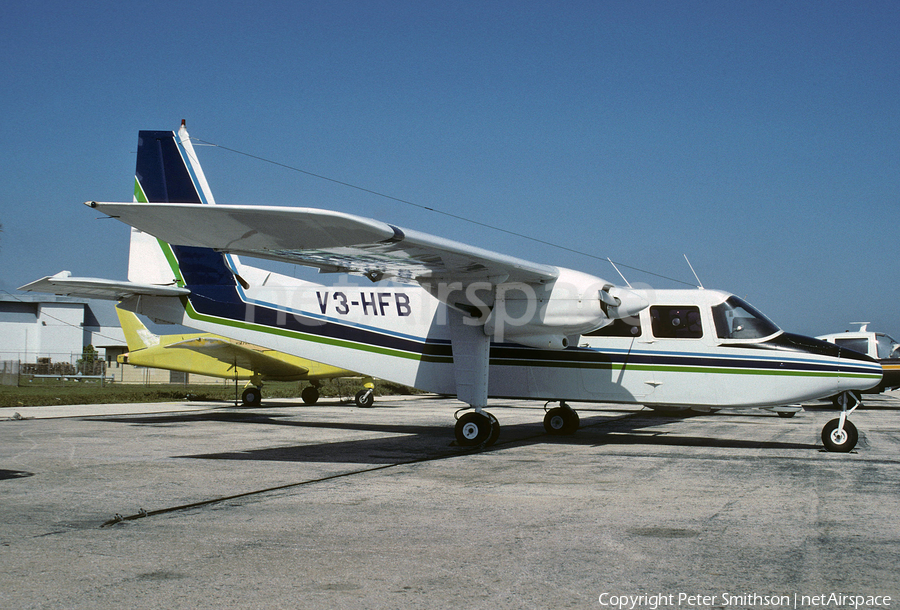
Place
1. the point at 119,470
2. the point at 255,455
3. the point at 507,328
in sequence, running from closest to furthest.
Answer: the point at 119,470, the point at 255,455, the point at 507,328

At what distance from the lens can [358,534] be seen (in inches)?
198

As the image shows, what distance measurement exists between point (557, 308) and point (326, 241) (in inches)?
162

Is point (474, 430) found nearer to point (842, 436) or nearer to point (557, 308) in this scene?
point (557, 308)

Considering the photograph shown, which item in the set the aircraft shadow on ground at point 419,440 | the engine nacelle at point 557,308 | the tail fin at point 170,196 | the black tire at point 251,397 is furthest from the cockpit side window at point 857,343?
the tail fin at point 170,196

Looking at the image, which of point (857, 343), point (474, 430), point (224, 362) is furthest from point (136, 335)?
point (857, 343)

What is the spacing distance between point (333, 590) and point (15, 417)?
48.0ft

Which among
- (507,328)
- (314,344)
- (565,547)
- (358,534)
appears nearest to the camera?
(565,547)

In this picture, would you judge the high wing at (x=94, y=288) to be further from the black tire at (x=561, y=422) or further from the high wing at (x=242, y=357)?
the high wing at (x=242, y=357)

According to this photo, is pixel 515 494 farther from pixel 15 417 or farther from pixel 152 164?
pixel 15 417

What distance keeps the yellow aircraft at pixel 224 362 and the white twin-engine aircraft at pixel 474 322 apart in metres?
8.76

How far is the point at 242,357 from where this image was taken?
22703 mm

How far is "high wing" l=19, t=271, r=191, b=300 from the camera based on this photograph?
1166 centimetres

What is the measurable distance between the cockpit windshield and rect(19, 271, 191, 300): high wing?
982cm

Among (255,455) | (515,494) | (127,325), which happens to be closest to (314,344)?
(255,455)
